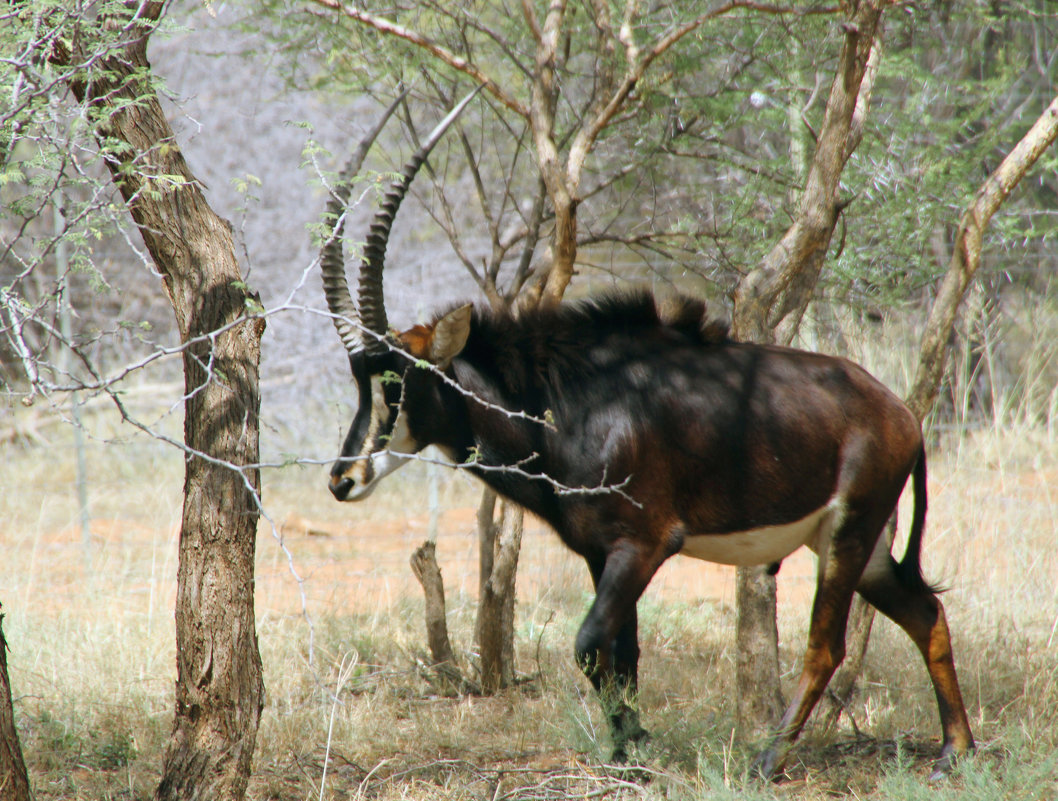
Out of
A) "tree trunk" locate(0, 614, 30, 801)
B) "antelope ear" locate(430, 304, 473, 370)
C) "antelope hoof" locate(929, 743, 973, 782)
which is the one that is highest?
"antelope ear" locate(430, 304, 473, 370)

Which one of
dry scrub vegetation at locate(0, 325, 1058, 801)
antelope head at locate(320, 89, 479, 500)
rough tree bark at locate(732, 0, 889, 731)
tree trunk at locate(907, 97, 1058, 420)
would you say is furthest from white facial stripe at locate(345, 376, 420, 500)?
tree trunk at locate(907, 97, 1058, 420)

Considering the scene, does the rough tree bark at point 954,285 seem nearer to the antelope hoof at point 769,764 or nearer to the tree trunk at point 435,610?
the antelope hoof at point 769,764

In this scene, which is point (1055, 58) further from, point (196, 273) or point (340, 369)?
point (196, 273)

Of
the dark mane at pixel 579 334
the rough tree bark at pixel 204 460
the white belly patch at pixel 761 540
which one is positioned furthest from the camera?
the dark mane at pixel 579 334

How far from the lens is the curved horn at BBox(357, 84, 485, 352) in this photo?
3957mm

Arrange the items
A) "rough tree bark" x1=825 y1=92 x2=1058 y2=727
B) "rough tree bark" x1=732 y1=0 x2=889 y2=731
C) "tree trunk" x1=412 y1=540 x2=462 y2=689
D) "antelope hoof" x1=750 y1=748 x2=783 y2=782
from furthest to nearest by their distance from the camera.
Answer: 1. "tree trunk" x1=412 y1=540 x2=462 y2=689
2. "rough tree bark" x1=825 y1=92 x2=1058 y2=727
3. "rough tree bark" x1=732 y1=0 x2=889 y2=731
4. "antelope hoof" x1=750 y1=748 x2=783 y2=782

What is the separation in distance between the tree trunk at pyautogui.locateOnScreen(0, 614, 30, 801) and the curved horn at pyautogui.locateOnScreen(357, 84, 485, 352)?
1.79 m

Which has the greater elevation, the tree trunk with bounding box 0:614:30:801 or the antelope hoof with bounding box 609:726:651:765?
the tree trunk with bounding box 0:614:30:801

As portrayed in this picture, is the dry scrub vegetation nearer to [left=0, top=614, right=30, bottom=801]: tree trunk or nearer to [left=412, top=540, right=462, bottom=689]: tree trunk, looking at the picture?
[left=412, top=540, right=462, bottom=689]: tree trunk

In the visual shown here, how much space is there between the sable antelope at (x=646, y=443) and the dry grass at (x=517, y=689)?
1.13 feet

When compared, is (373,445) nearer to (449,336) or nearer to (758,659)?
(449,336)

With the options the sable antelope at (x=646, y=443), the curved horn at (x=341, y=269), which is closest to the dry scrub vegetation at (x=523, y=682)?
the sable antelope at (x=646, y=443)

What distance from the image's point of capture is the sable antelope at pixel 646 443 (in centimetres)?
396

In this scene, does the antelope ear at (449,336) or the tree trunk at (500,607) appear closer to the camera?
the antelope ear at (449,336)
